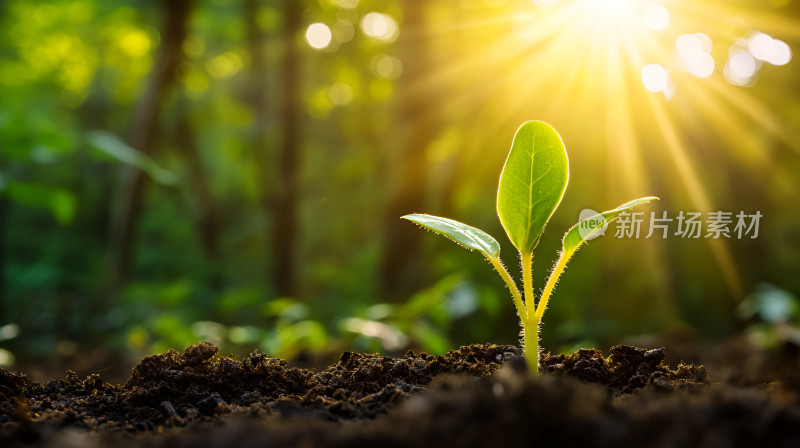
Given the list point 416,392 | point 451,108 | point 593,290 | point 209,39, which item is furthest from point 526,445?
point 209,39

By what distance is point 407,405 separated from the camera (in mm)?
920

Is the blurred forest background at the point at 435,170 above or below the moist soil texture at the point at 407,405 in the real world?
above

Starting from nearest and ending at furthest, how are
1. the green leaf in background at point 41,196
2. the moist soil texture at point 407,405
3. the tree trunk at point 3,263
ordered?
the moist soil texture at point 407,405 → the green leaf in background at point 41,196 → the tree trunk at point 3,263

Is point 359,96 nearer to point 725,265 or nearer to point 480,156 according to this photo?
point 480,156

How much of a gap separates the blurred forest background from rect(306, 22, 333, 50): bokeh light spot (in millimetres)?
58

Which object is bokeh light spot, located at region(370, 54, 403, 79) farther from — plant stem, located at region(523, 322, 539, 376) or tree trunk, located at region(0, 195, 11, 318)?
plant stem, located at region(523, 322, 539, 376)

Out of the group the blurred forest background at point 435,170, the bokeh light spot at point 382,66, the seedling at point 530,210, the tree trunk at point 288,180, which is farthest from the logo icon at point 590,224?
the bokeh light spot at point 382,66

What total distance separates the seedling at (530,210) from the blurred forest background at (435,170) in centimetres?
160

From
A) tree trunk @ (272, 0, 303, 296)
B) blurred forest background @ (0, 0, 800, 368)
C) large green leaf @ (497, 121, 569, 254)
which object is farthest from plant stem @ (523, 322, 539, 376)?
tree trunk @ (272, 0, 303, 296)

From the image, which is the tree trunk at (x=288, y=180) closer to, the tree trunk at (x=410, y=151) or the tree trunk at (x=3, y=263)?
the tree trunk at (x=410, y=151)

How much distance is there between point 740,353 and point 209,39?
1111cm

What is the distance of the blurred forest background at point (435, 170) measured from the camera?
4.00m

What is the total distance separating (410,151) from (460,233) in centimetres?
424

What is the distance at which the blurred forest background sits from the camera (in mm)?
4004
